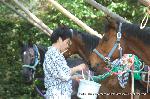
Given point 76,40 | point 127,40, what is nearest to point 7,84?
point 76,40

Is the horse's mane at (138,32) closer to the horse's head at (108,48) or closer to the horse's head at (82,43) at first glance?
the horse's head at (108,48)

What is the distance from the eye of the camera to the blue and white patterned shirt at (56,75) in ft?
18.9

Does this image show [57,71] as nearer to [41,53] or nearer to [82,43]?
[82,43]

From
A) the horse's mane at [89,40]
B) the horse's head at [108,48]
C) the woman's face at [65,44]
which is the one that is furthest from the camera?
the horse's mane at [89,40]

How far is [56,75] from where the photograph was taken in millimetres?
5785

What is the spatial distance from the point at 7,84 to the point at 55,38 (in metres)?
6.85

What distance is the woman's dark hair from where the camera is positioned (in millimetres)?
6277

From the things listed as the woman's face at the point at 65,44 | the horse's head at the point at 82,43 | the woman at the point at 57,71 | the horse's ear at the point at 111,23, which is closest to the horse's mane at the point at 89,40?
the horse's head at the point at 82,43

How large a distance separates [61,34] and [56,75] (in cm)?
87

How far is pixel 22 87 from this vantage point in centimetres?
1246

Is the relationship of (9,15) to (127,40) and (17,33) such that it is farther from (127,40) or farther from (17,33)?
(127,40)

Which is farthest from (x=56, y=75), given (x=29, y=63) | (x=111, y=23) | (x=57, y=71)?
(x=29, y=63)

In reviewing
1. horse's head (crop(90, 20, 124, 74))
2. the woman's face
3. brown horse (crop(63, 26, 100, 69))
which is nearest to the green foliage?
brown horse (crop(63, 26, 100, 69))

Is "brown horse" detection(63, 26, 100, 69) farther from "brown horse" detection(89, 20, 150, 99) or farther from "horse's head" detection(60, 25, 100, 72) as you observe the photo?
"brown horse" detection(89, 20, 150, 99)
